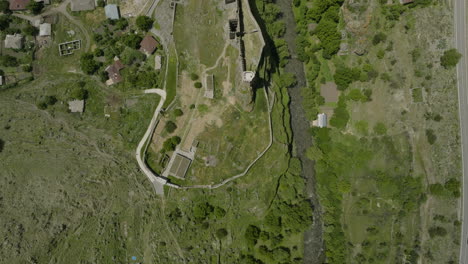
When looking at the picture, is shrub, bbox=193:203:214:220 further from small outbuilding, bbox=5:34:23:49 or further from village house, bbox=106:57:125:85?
small outbuilding, bbox=5:34:23:49

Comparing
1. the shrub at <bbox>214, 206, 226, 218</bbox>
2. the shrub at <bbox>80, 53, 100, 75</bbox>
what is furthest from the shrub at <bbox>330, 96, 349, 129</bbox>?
the shrub at <bbox>80, 53, 100, 75</bbox>

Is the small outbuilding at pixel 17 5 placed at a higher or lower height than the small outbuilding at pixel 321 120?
higher

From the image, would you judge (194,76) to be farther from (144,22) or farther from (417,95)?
(417,95)

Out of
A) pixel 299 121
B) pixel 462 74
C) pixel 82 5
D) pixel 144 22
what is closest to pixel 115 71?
pixel 144 22

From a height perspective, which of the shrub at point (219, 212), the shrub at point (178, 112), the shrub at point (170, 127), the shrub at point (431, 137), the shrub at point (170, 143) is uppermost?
the shrub at point (178, 112)

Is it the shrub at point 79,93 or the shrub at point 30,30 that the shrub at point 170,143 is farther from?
the shrub at point 30,30

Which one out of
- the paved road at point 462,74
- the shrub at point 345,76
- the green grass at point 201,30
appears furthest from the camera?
the shrub at point 345,76

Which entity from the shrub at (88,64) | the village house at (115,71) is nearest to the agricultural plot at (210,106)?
the village house at (115,71)
